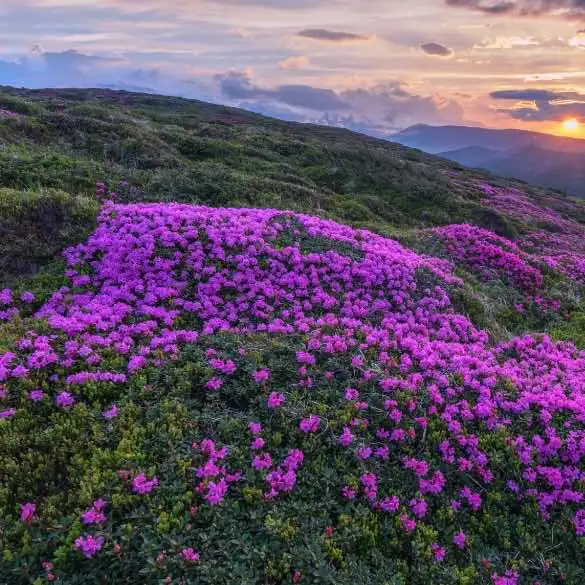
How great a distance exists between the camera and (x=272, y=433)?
8453 millimetres

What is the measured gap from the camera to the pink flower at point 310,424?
8.47 meters

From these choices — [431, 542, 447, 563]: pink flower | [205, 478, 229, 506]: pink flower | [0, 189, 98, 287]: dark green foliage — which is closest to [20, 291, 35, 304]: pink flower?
[0, 189, 98, 287]: dark green foliage

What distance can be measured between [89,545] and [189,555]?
132cm

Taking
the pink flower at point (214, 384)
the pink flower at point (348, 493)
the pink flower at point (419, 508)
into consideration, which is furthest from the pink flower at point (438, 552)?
the pink flower at point (214, 384)

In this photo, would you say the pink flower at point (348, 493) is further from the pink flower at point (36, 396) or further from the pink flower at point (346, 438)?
the pink flower at point (36, 396)

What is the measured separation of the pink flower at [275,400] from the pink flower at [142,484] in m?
2.47

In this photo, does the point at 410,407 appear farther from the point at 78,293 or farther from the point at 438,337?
the point at 78,293

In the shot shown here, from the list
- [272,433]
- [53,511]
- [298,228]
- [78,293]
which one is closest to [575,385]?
[272,433]

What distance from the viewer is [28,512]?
665cm

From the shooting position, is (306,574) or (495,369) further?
(495,369)

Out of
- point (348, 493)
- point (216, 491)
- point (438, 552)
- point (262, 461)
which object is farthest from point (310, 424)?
point (438, 552)

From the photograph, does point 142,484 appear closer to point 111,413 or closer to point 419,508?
point 111,413

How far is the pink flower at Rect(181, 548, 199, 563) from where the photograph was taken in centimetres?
621

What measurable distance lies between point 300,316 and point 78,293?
19.3ft
